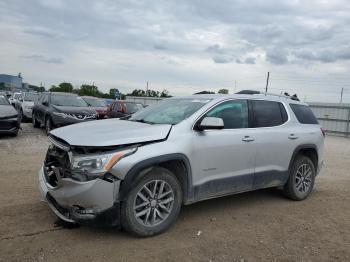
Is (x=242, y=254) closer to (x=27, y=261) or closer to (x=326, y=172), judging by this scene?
(x=27, y=261)

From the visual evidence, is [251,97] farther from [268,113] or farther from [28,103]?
[28,103]

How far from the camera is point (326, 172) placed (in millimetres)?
9047

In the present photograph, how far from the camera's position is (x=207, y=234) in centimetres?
453

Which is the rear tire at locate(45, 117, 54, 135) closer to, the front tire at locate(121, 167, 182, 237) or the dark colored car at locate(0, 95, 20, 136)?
the dark colored car at locate(0, 95, 20, 136)

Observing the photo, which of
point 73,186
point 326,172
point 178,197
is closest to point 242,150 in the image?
point 178,197

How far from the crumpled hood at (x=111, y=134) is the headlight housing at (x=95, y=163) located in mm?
120

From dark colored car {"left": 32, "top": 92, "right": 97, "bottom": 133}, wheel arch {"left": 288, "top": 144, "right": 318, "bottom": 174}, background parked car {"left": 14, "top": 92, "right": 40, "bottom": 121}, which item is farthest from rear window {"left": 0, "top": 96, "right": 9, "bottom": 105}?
wheel arch {"left": 288, "top": 144, "right": 318, "bottom": 174}

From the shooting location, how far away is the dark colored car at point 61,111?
1301cm

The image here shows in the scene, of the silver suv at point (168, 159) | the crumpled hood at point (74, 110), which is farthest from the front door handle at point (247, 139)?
the crumpled hood at point (74, 110)

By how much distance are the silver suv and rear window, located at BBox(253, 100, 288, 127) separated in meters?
0.02

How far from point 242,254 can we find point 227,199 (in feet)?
6.78

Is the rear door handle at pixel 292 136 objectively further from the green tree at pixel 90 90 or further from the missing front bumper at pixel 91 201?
the green tree at pixel 90 90

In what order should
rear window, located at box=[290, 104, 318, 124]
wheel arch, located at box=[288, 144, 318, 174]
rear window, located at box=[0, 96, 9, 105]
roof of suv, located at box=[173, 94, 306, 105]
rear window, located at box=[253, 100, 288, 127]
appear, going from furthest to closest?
1. rear window, located at box=[0, 96, 9, 105]
2. rear window, located at box=[290, 104, 318, 124]
3. wheel arch, located at box=[288, 144, 318, 174]
4. rear window, located at box=[253, 100, 288, 127]
5. roof of suv, located at box=[173, 94, 306, 105]

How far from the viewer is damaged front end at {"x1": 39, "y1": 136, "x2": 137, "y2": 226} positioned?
154 inches
